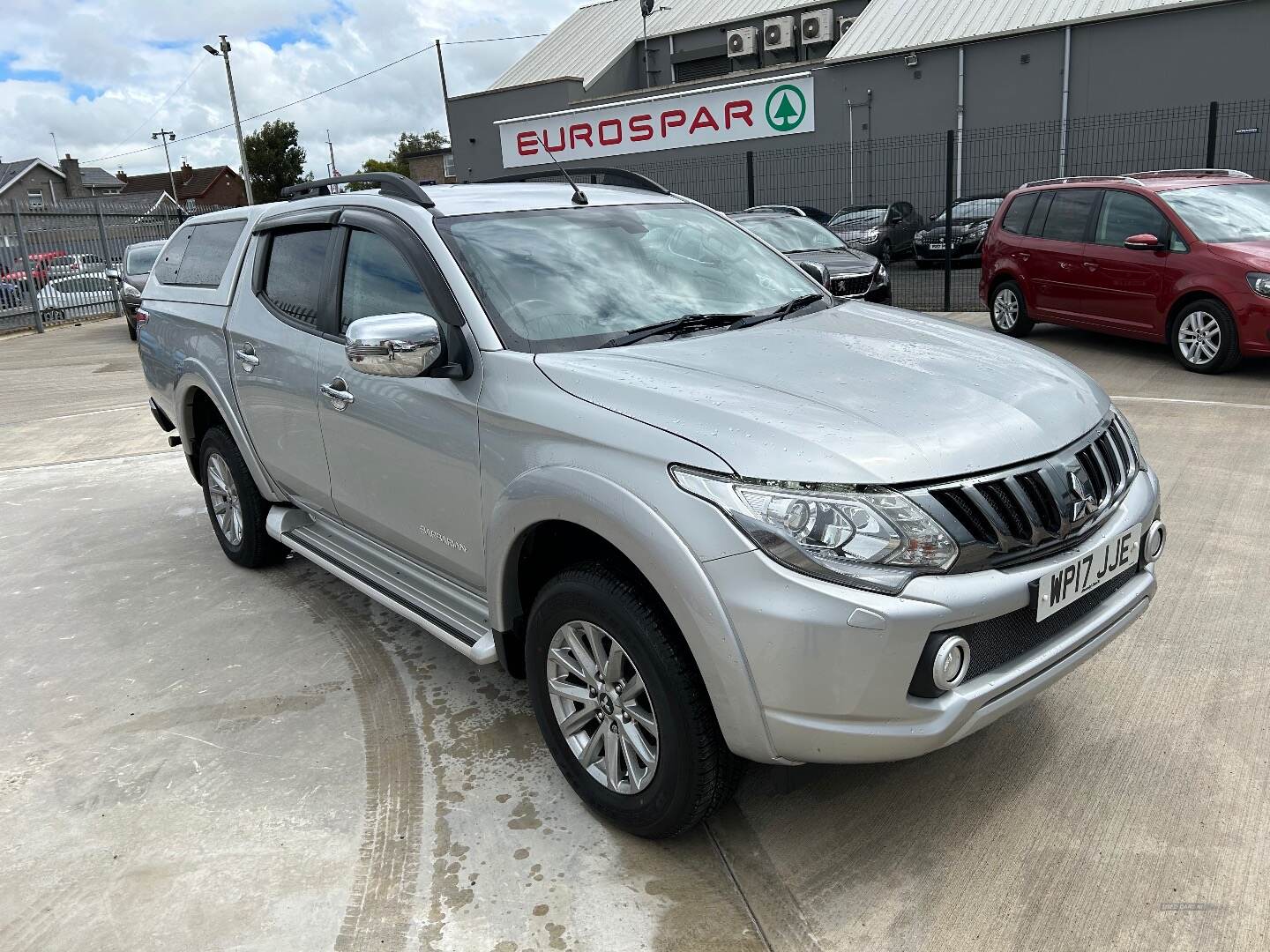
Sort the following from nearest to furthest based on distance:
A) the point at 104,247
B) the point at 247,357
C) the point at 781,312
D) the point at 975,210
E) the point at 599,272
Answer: the point at 599,272
the point at 781,312
the point at 247,357
the point at 975,210
the point at 104,247

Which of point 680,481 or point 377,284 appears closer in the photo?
point 680,481

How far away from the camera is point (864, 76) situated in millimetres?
24797

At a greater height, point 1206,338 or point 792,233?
point 792,233

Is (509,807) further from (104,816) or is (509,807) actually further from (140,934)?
(104,816)

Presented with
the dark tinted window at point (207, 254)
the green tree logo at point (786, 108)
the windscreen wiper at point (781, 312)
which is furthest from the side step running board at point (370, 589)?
the green tree logo at point (786, 108)

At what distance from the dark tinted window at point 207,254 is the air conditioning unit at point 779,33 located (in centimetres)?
3051

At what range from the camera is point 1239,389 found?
25.1ft

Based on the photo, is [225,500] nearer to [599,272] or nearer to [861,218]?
[599,272]

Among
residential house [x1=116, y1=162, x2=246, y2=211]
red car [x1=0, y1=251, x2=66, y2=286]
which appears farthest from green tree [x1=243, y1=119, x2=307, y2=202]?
red car [x1=0, y1=251, x2=66, y2=286]

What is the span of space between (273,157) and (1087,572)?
62.1 metres

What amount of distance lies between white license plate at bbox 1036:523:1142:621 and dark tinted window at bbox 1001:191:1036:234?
8076 mm

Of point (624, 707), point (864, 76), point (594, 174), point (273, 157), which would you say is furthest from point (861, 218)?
point (273, 157)

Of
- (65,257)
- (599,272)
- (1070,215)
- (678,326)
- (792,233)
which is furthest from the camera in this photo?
(65,257)

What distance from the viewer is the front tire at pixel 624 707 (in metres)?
2.45
